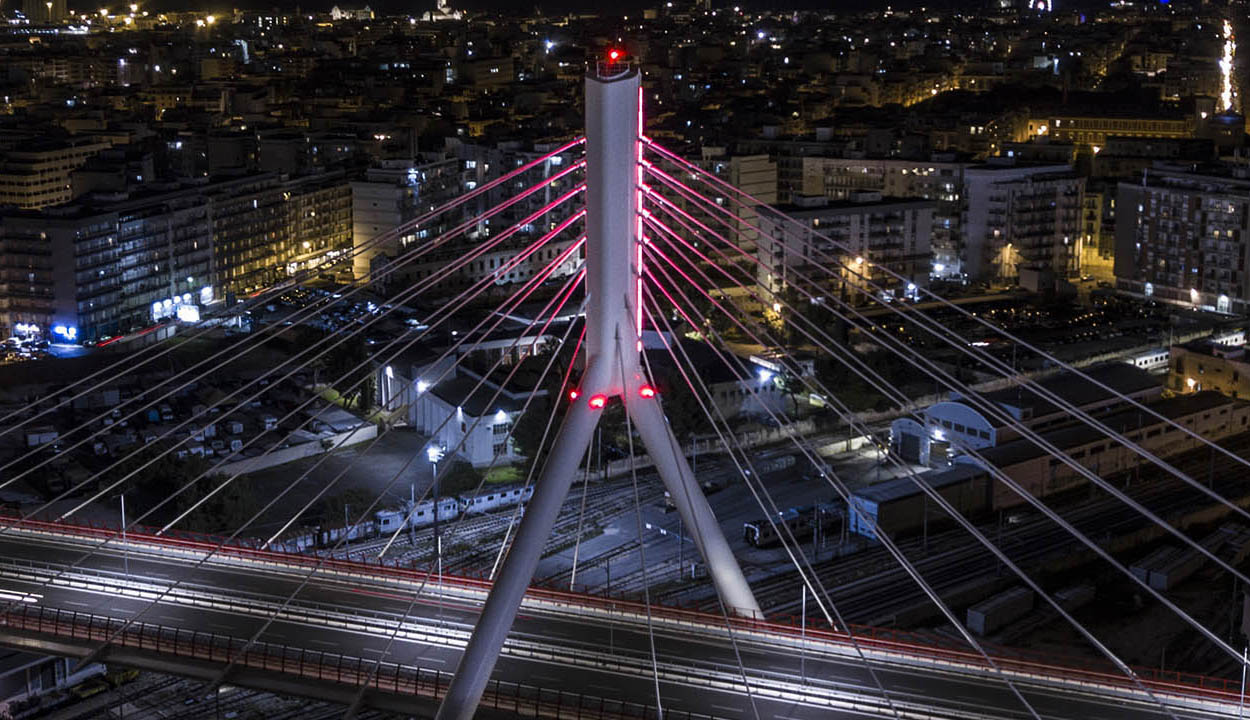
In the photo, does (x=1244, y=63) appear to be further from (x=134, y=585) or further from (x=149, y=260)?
(x=134, y=585)

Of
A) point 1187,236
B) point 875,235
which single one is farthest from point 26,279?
point 1187,236

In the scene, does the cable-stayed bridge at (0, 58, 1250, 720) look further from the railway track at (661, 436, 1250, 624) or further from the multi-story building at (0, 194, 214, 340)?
the multi-story building at (0, 194, 214, 340)

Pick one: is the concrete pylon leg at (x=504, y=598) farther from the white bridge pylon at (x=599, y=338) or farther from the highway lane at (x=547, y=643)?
the highway lane at (x=547, y=643)

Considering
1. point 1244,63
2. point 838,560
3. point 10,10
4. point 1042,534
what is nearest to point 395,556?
point 838,560

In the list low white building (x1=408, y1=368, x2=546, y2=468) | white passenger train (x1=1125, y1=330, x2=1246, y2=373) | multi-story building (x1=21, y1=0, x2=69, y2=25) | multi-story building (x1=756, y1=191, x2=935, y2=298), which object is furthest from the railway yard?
multi-story building (x1=21, y1=0, x2=69, y2=25)

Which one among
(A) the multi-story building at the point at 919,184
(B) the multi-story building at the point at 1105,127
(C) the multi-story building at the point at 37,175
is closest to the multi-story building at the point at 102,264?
(C) the multi-story building at the point at 37,175
